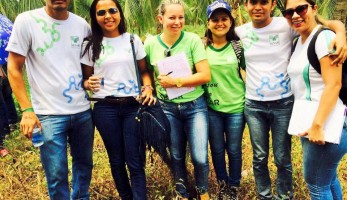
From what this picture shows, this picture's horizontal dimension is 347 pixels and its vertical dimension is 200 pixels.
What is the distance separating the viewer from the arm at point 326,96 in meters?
2.21

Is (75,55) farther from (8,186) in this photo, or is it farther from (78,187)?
(8,186)

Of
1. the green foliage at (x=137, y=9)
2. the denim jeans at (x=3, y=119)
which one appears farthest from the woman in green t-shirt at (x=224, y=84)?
the green foliage at (x=137, y=9)

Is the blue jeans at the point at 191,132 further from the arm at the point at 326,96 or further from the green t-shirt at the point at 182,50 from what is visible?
the arm at the point at 326,96

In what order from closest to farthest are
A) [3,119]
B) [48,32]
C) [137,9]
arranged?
1. [48,32]
2. [3,119]
3. [137,9]

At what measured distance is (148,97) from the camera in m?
2.95

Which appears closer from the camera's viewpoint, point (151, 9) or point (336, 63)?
point (336, 63)

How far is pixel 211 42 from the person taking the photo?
318 centimetres

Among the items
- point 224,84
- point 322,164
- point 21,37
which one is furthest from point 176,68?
point 322,164

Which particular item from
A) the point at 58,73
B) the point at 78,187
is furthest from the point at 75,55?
the point at 78,187

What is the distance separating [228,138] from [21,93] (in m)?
1.72

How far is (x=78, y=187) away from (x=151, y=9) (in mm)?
8147

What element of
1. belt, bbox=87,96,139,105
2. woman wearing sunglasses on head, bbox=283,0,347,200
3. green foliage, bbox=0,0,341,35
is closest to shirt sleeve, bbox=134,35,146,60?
belt, bbox=87,96,139,105

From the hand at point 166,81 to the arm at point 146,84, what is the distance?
0.12m

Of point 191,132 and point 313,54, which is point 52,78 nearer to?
point 191,132
